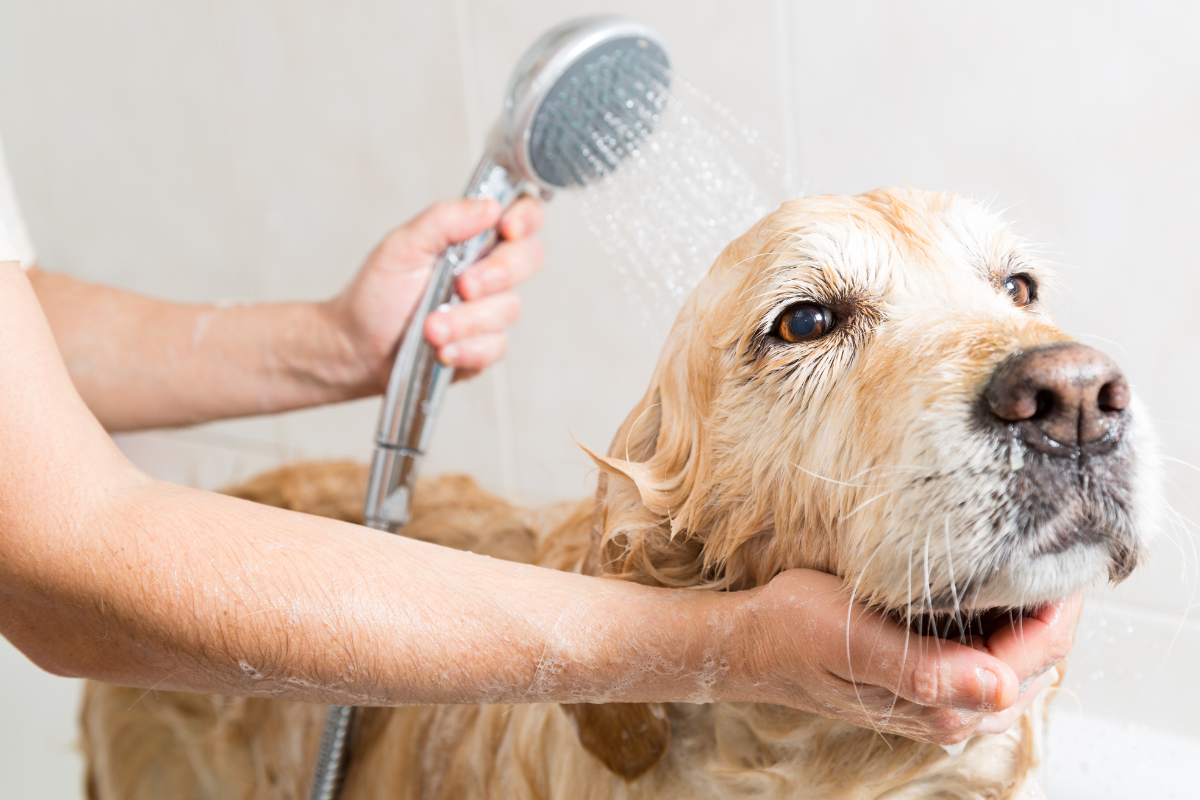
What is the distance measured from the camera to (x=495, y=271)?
3.93 ft

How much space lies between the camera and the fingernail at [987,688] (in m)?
0.56

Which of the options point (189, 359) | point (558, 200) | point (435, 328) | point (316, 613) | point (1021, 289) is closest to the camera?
point (316, 613)

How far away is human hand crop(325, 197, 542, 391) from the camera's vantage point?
1150 mm

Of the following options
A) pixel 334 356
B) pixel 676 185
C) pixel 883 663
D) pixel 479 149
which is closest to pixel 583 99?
pixel 676 185

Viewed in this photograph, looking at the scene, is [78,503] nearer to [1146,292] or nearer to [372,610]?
[372,610]

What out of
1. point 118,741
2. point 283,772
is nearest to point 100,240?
point 118,741

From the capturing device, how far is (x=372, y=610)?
0.67m

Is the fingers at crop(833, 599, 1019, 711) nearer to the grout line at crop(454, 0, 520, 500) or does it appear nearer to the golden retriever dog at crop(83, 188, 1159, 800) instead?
the golden retriever dog at crop(83, 188, 1159, 800)

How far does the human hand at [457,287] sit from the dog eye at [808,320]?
0.50 m

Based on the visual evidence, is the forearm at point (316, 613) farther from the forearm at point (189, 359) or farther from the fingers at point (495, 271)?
the forearm at point (189, 359)

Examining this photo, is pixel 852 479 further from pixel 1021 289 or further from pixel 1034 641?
pixel 1021 289

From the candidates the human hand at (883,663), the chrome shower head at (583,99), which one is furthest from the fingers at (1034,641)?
the chrome shower head at (583,99)

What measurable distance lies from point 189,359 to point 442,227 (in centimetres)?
45

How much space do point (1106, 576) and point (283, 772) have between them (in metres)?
1.07
